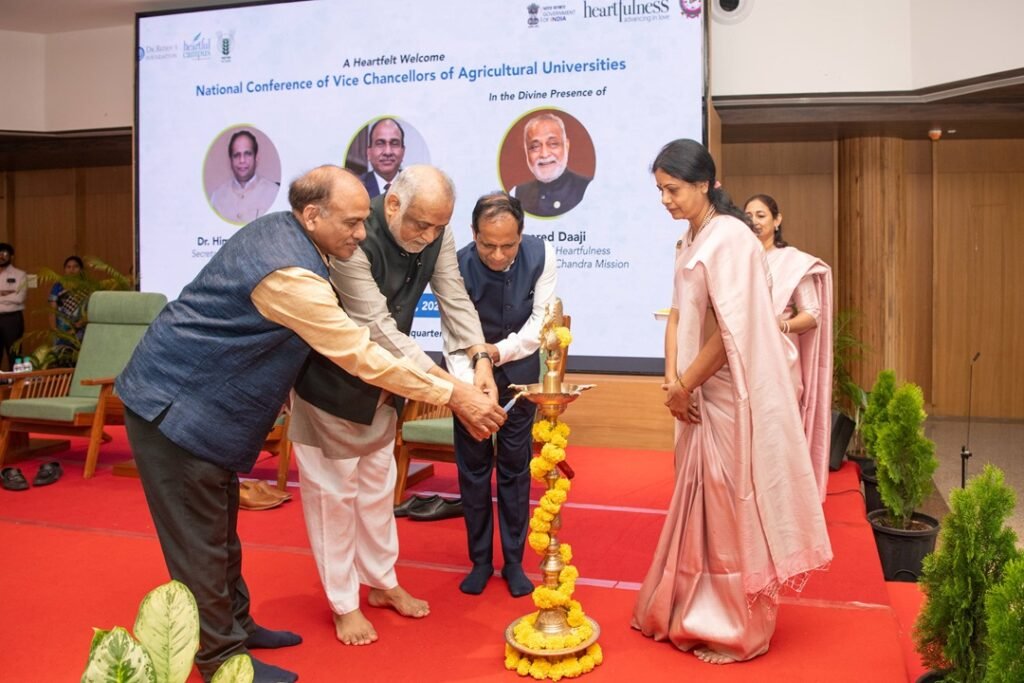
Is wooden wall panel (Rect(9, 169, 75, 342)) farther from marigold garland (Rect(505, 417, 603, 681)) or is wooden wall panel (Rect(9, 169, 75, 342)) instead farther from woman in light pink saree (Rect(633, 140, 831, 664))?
woman in light pink saree (Rect(633, 140, 831, 664))

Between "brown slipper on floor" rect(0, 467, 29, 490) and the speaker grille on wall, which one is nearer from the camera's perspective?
"brown slipper on floor" rect(0, 467, 29, 490)

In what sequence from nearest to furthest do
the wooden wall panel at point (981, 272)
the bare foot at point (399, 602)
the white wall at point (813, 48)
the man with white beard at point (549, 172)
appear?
the bare foot at point (399, 602) → the man with white beard at point (549, 172) → the white wall at point (813, 48) → the wooden wall panel at point (981, 272)

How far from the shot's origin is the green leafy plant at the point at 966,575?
6.86ft

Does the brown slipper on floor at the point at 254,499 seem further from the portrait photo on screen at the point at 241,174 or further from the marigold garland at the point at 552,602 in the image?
the portrait photo on screen at the point at 241,174

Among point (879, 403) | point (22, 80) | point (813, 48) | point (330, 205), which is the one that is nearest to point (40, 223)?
point (22, 80)

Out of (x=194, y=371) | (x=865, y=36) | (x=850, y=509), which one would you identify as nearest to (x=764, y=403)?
(x=194, y=371)

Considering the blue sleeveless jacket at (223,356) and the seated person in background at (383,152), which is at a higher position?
the seated person in background at (383,152)

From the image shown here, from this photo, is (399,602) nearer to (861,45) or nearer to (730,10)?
(730,10)

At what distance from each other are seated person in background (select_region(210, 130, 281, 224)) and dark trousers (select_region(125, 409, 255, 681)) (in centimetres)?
463

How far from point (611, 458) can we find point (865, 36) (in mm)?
3359

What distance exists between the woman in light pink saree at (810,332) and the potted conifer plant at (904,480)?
278 millimetres

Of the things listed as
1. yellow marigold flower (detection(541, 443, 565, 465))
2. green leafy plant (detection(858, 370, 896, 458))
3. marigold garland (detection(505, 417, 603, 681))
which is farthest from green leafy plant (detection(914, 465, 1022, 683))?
green leafy plant (detection(858, 370, 896, 458))

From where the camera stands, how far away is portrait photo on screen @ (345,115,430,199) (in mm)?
6270

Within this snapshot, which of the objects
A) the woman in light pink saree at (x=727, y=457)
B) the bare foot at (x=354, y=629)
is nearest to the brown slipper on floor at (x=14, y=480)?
the bare foot at (x=354, y=629)
